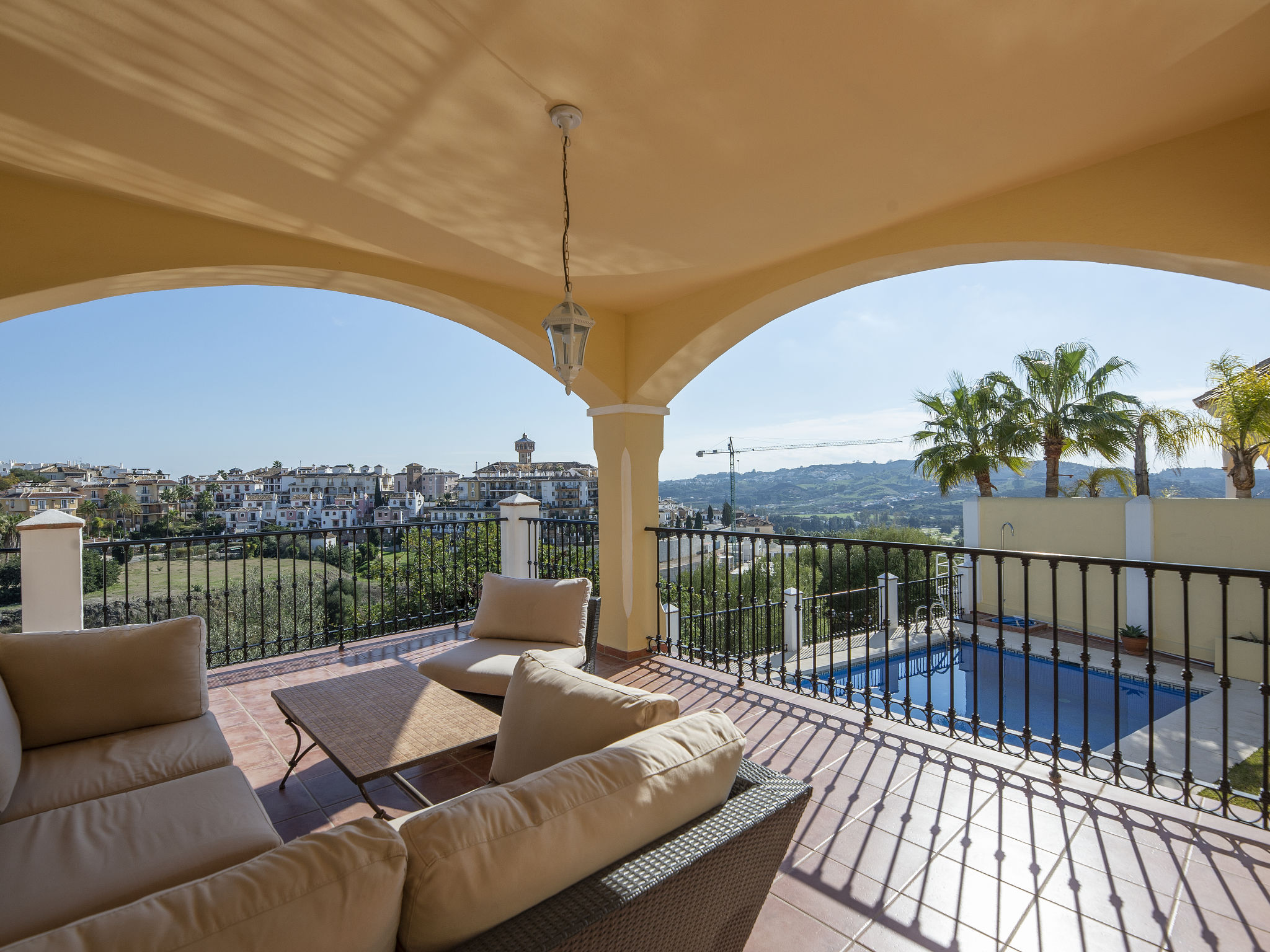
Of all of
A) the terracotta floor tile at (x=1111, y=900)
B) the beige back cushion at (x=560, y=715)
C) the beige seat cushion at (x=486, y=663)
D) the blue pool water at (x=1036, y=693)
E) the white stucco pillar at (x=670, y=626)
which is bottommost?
the blue pool water at (x=1036, y=693)

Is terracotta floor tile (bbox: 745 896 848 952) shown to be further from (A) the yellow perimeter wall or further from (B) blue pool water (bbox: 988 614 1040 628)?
(B) blue pool water (bbox: 988 614 1040 628)

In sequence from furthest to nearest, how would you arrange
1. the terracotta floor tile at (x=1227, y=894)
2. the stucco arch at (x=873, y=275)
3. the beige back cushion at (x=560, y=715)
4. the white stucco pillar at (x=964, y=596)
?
1. the white stucco pillar at (x=964, y=596)
2. the stucco arch at (x=873, y=275)
3. the terracotta floor tile at (x=1227, y=894)
4. the beige back cushion at (x=560, y=715)

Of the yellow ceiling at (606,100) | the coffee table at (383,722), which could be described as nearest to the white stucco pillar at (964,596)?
the yellow ceiling at (606,100)

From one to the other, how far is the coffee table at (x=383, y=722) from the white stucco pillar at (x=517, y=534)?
9.07 feet

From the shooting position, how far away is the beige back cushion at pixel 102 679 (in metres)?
2.11

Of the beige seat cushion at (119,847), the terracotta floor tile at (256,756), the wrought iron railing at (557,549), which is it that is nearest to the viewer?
the beige seat cushion at (119,847)

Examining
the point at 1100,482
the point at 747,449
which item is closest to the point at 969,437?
the point at 1100,482

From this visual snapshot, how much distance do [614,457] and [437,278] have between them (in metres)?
1.83

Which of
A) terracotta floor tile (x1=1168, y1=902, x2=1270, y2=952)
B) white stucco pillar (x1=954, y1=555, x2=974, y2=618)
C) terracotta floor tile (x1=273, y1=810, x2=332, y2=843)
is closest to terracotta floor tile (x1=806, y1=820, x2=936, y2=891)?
terracotta floor tile (x1=1168, y1=902, x2=1270, y2=952)

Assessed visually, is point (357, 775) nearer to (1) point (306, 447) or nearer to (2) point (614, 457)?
(2) point (614, 457)

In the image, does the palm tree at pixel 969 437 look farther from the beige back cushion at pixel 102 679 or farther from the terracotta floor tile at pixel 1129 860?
the beige back cushion at pixel 102 679

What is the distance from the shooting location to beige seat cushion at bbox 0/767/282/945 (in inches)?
50.8

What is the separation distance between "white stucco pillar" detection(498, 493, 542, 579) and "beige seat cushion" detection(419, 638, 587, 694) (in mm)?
2033

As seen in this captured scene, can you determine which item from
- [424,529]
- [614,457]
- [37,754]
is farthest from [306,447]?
[37,754]
